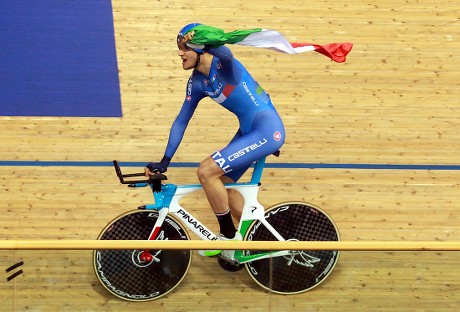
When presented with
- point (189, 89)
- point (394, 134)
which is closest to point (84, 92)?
point (189, 89)

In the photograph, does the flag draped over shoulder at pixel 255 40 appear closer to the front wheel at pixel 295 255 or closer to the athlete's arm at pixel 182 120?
the athlete's arm at pixel 182 120

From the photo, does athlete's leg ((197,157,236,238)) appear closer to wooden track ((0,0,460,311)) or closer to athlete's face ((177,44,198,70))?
athlete's face ((177,44,198,70))

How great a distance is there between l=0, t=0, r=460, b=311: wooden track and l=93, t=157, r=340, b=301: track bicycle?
0.68 m

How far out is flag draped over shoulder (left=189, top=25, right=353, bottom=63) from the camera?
398 centimetres

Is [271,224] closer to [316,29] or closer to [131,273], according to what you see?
[131,273]

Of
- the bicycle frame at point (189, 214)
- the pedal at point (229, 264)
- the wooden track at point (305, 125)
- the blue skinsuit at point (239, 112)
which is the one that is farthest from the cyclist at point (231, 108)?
the wooden track at point (305, 125)

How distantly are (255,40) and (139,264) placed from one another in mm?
1423

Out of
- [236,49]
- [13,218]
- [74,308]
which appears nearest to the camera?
[74,308]

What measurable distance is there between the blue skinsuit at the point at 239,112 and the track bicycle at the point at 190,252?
170mm

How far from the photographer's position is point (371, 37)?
591cm

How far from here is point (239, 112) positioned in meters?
4.34

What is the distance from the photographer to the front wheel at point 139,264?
13.1ft


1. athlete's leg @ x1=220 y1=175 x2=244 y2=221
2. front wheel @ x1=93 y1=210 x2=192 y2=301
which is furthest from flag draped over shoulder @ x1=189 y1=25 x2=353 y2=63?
front wheel @ x1=93 y1=210 x2=192 y2=301

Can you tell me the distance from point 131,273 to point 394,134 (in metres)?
2.36
